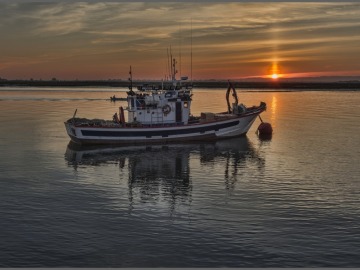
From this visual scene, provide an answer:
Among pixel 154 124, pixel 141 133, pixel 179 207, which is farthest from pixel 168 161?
pixel 179 207

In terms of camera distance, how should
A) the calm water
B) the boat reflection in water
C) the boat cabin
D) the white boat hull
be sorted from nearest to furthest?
the calm water, the boat reflection in water, the white boat hull, the boat cabin

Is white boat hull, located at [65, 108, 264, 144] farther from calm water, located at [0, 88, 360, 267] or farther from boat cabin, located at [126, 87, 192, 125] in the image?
calm water, located at [0, 88, 360, 267]

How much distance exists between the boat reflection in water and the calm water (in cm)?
8

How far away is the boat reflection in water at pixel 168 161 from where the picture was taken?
25.3 meters

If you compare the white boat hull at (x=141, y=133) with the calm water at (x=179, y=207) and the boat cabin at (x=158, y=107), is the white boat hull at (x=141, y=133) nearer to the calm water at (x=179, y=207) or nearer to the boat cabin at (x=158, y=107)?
the boat cabin at (x=158, y=107)

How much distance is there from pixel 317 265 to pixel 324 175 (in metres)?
14.0

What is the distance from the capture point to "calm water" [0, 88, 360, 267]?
15492 mm

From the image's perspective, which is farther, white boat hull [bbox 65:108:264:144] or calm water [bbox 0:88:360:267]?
white boat hull [bbox 65:108:264:144]

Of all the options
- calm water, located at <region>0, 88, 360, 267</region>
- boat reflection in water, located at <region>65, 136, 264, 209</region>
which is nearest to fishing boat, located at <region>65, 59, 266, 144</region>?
boat reflection in water, located at <region>65, 136, 264, 209</region>

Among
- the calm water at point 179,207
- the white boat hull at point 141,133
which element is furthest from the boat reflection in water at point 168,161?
the white boat hull at point 141,133

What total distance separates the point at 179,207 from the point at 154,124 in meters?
21.2

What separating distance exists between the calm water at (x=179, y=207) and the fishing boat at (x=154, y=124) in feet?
7.89

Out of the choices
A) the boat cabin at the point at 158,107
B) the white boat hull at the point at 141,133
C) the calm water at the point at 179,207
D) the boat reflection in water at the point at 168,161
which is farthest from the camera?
the boat cabin at the point at 158,107

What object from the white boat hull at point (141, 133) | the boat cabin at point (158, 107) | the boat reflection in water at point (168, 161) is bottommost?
the boat reflection in water at point (168, 161)
